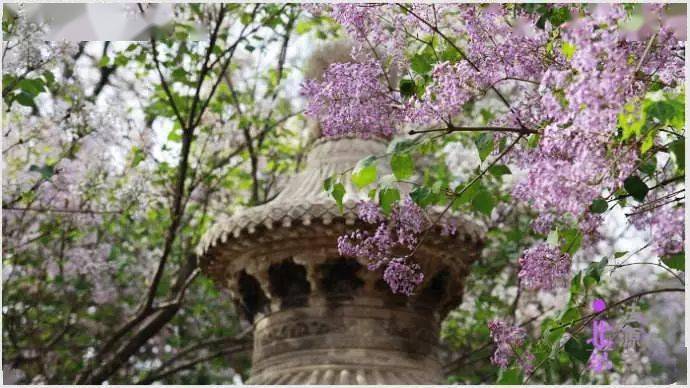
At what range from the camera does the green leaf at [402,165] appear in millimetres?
2660

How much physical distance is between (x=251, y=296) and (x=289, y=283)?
14.0 inches

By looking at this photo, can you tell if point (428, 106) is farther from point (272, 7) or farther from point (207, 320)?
point (207, 320)

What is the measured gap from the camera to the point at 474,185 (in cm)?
289

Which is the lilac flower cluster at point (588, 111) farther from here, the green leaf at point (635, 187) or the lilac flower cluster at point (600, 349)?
the lilac flower cluster at point (600, 349)

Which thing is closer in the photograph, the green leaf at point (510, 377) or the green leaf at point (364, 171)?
the green leaf at point (364, 171)

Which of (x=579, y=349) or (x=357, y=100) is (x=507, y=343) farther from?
(x=357, y=100)

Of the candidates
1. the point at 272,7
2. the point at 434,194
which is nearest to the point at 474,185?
the point at 434,194

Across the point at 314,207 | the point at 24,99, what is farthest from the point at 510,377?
the point at 24,99

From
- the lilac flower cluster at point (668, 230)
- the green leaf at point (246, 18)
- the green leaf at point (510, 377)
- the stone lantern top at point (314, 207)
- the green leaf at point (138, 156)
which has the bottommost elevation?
the green leaf at point (510, 377)

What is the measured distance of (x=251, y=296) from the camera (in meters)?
5.63

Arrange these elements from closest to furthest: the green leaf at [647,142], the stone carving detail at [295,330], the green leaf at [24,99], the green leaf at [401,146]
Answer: the green leaf at [647,142]
the green leaf at [401,146]
the green leaf at [24,99]
the stone carving detail at [295,330]

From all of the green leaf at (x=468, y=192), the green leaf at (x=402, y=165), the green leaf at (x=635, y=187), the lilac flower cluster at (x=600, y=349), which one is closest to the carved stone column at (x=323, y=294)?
the green leaf at (x=468, y=192)

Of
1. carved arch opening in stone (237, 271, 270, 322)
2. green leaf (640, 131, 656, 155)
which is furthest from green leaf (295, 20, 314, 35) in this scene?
green leaf (640, 131, 656, 155)

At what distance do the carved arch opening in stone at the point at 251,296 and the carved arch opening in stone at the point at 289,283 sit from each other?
5.6 inches
